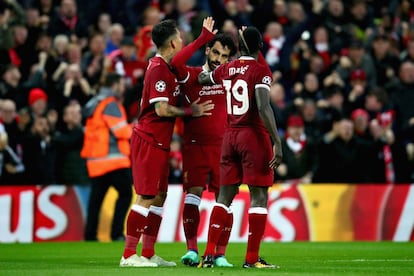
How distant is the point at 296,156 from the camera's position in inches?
769

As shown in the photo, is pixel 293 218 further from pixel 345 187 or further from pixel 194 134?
pixel 194 134

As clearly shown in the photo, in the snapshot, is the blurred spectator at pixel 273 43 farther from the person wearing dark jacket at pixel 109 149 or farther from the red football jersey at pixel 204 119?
the red football jersey at pixel 204 119

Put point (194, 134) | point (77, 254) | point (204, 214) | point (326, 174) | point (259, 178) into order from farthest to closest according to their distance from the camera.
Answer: point (326, 174) < point (204, 214) < point (77, 254) < point (194, 134) < point (259, 178)

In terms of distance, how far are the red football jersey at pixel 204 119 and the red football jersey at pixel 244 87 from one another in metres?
0.80

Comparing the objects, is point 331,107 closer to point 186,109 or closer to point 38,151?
point 38,151

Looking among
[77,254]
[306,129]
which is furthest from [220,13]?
[77,254]

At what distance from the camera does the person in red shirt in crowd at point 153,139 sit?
1211 cm

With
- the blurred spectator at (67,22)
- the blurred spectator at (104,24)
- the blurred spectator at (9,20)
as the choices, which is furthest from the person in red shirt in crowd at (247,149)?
the blurred spectator at (104,24)

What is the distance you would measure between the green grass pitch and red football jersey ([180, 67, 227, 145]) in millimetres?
1474

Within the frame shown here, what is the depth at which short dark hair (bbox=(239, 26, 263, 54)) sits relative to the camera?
11.7 m

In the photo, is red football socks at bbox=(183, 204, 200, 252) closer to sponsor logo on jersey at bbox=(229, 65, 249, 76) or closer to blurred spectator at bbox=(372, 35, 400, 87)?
sponsor logo on jersey at bbox=(229, 65, 249, 76)

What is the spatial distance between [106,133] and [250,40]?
6408 mm

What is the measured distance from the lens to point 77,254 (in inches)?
597

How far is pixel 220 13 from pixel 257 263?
1174 cm
